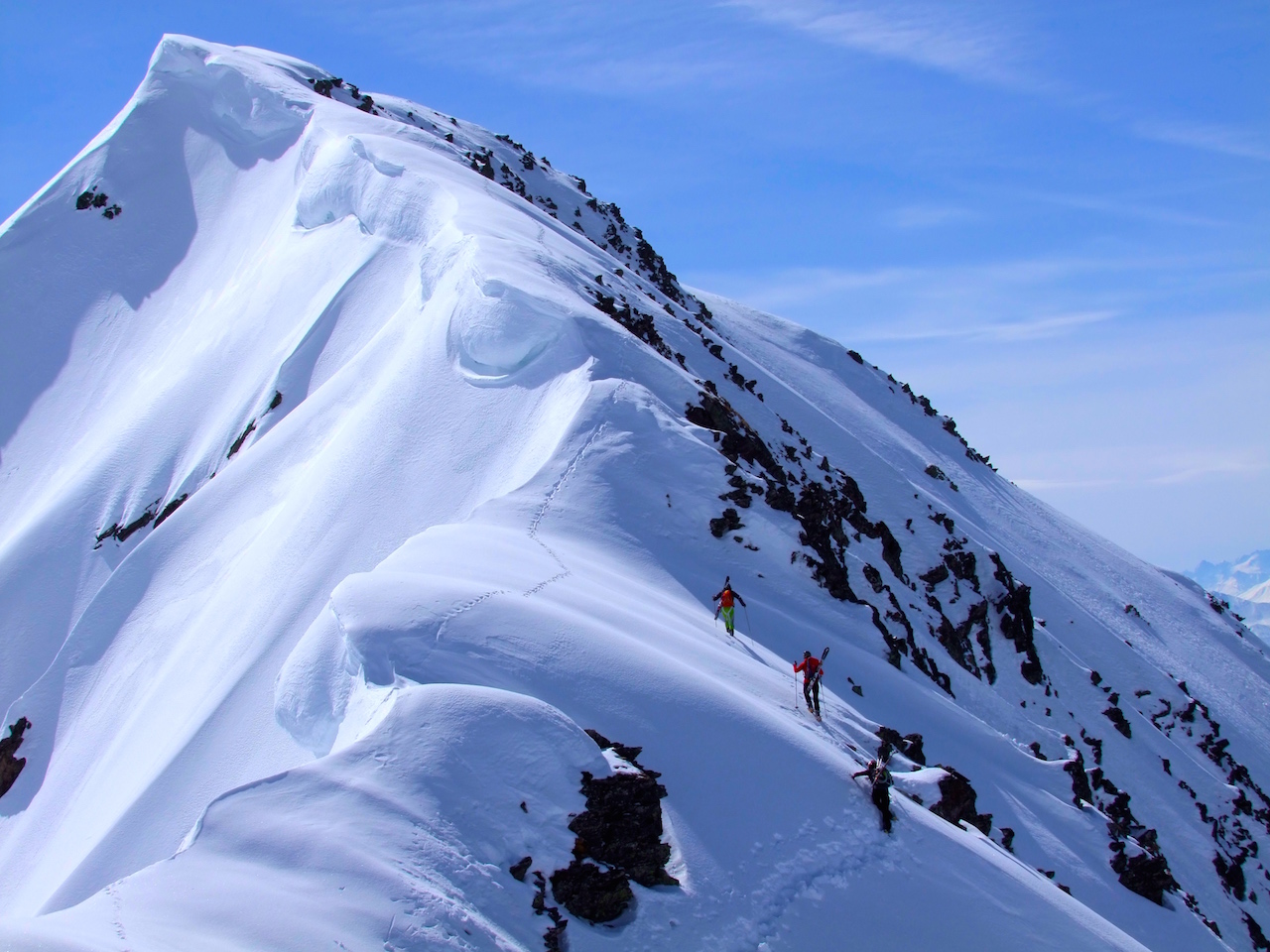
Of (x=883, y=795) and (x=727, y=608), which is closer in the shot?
(x=883, y=795)

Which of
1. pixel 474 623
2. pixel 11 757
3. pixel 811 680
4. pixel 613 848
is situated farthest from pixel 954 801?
pixel 11 757

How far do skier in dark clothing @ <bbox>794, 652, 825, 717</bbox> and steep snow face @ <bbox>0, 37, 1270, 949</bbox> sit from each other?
1.25 feet

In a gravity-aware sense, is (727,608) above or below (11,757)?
above

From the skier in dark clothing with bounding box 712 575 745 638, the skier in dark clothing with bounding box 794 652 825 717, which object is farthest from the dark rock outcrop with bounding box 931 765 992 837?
the skier in dark clothing with bounding box 712 575 745 638

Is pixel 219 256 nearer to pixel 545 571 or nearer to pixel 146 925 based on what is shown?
pixel 545 571

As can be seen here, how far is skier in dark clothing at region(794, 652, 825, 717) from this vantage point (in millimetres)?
15195

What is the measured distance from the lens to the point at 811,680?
1529 cm

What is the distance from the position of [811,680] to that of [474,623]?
587cm

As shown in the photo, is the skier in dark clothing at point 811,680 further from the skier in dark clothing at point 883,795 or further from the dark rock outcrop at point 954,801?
the dark rock outcrop at point 954,801

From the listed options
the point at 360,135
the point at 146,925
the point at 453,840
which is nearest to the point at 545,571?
the point at 453,840

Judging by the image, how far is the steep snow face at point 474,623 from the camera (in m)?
11.0

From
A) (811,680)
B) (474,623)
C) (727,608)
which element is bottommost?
(474,623)

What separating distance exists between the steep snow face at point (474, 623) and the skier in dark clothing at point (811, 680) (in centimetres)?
38

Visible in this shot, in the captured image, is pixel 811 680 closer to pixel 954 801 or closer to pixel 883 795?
pixel 883 795
